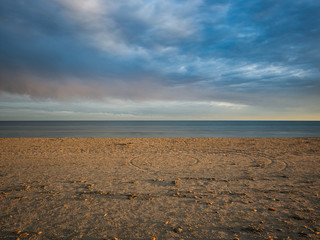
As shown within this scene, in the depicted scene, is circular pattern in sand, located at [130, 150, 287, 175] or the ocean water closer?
circular pattern in sand, located at [130, 150, 287, 175]

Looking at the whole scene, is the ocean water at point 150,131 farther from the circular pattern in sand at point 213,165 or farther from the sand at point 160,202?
the sand at point 160,202

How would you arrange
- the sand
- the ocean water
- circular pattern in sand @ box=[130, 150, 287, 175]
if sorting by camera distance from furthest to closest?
the ocean water
circular pattern in sand @ box=[130, 150, 287, 175]
the sand

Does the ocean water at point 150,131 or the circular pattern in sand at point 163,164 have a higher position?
the circular pattern in sand at point 163,164

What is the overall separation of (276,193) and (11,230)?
25.2 feet

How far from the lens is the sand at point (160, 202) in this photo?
411 cm

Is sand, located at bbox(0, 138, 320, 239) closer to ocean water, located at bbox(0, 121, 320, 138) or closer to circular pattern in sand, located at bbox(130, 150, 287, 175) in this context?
circular pattern in sand, located at bbox(130, 150, 287, 175)

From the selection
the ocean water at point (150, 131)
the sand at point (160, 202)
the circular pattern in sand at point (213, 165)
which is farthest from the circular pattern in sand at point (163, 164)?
the ocean water at point (150, 131)

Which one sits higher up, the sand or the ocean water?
the sand

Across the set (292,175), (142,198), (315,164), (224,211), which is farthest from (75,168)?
(315,164)

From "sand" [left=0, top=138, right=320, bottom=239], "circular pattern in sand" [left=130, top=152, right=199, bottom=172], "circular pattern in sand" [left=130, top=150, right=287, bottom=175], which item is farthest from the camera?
"circular pattern in sand" [left=130, top=152, right=199, bottom=172]

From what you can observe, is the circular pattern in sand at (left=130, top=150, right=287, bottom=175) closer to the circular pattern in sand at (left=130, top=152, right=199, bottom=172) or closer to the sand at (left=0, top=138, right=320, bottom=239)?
the circular pattern in sand at (left=130, top=152, right=199, bottom=172)

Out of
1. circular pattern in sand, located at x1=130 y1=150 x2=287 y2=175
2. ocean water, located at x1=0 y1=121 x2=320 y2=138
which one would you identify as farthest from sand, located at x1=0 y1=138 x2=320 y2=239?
ocean water, located at x1=0 y1=121 x2=320 y2=138

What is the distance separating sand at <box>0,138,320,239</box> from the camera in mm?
4109

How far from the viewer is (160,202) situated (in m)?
5.60
